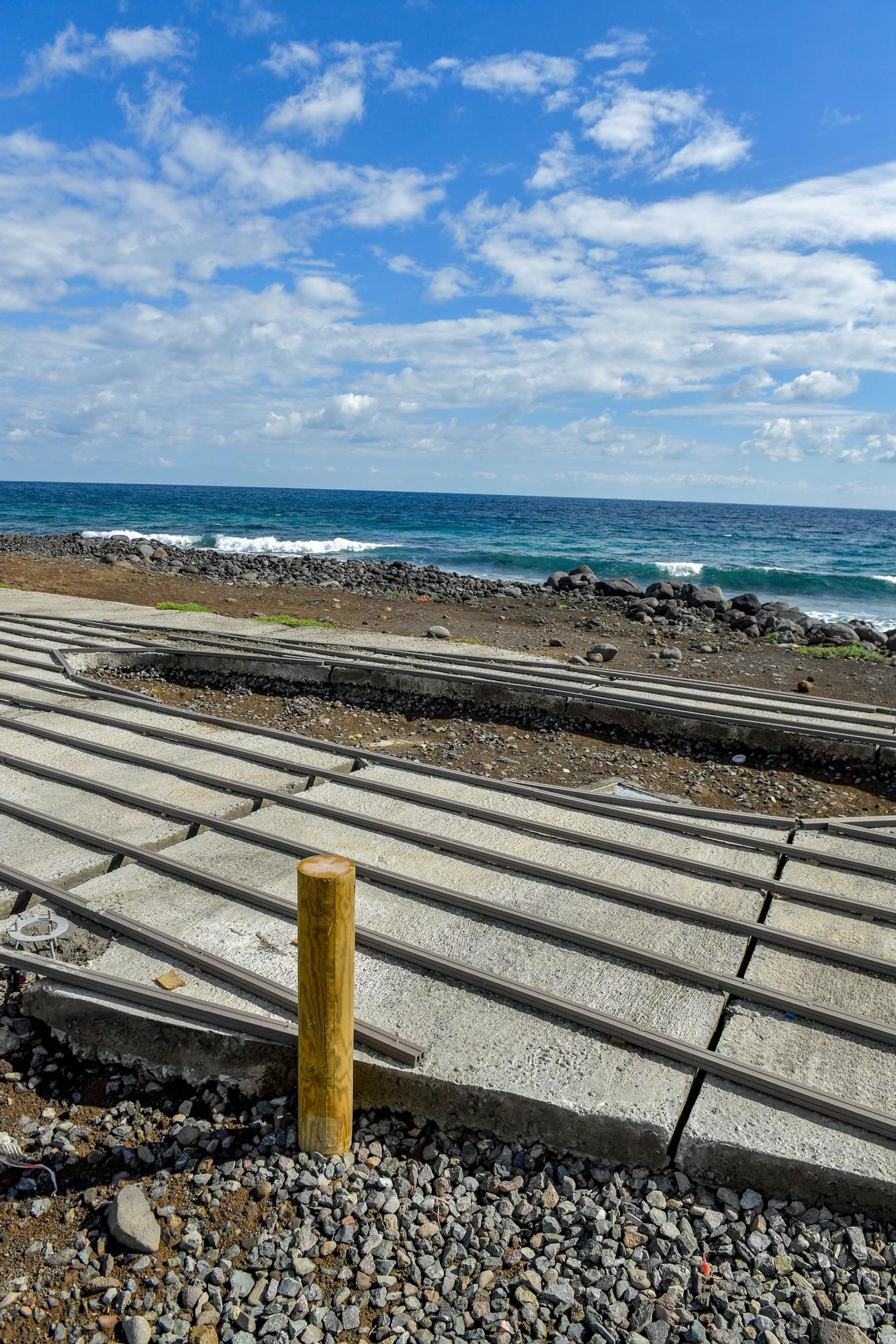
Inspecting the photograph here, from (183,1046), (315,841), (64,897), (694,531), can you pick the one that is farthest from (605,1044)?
(694,531)

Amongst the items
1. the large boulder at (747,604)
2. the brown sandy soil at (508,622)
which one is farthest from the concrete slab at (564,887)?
the large boulder at (747,604)

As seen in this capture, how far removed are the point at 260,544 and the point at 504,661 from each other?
31249 millimetres

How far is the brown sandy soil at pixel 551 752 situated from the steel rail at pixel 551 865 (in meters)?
1.98

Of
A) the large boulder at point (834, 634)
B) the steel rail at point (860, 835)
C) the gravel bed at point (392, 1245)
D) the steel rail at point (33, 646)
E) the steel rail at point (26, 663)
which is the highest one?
the steel rail at point (33, 646)

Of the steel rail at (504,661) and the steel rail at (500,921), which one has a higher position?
the steel rail at (504,661)

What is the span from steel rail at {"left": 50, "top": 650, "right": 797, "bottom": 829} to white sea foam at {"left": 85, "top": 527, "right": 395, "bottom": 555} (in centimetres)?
2973

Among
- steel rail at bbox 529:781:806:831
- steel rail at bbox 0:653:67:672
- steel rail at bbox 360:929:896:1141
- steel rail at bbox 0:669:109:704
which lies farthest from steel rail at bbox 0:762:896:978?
steel rail at bbox 0:653:67:672

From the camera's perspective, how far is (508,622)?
18906 mm

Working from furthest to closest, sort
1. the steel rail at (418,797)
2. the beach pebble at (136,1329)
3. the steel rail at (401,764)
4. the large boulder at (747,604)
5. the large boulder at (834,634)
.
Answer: the large boulder at (747,604) < the large boulder at (834,634) < the steel rail at (401,764) < the steel rail at (418,797) < the beach pebble at (136,1329)

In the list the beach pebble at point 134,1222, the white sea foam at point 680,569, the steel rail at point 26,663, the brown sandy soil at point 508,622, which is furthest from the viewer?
the white sea foam at point 680,569

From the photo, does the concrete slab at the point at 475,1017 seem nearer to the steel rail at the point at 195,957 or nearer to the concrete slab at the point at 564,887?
the steel rail at the point at 195,957

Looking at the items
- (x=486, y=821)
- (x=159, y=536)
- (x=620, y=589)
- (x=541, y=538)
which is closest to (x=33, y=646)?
(x=486, y=821)

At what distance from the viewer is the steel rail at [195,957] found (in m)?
3.63

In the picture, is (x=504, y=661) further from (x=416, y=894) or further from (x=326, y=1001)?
(x=326, y=1001)
